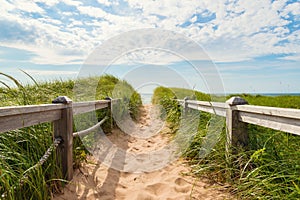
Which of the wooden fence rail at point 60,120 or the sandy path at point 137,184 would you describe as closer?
the wooden fence rail at point 60,120

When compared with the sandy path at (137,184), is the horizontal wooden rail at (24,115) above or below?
above

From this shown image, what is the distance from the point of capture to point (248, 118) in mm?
2822

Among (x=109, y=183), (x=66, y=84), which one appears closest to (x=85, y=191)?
(x=109, y=183)

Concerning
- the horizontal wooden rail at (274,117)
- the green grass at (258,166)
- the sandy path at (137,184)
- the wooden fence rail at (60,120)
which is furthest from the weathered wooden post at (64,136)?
the horizontal wooden rail at (274,117)

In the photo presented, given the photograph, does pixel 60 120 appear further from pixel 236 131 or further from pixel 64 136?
pixel 236 131

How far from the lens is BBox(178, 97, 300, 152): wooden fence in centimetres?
208

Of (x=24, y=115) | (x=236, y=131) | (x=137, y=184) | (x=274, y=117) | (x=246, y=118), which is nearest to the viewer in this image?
(x=24, y=115)

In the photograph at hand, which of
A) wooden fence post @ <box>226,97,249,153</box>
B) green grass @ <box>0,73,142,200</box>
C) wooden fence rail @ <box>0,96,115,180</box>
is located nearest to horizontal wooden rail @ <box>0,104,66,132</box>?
wooden fence rail @ <box>0,96,115,180</box>

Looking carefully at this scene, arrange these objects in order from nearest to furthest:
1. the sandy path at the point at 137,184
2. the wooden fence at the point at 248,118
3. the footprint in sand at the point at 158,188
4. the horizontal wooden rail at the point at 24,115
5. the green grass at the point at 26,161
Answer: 1. the horizontal wooden rail at the point at 24,115
2. the green grass at the point at 26,161
3. the wooden fence at the point at 248,118
4. the sandy path at the point at 137,184
5. the footprint in sand at the point at 158,188

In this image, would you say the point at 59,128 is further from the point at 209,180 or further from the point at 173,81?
the point at 173,81

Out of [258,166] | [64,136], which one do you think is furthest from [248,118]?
[64,136]

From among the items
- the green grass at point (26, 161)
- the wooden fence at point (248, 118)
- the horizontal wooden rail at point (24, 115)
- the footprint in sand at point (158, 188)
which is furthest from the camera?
the footprint in sand at point (158, 188)

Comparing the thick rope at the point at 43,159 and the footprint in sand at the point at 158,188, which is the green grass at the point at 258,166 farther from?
the thick rope at the point at 43,159

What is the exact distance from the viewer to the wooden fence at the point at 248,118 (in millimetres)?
2078
